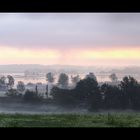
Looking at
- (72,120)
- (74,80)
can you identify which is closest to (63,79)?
(74,80)

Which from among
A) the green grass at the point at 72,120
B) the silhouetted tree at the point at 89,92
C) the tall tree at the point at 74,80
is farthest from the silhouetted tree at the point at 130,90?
the tall tree at the point at 74,80


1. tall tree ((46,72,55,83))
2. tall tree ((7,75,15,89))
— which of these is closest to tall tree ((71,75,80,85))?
tall tree ((46,72,55,83))

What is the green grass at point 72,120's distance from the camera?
2.82 meters

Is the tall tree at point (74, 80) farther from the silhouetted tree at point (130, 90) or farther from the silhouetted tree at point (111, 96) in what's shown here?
the silhouetted tree at point (130, 90)

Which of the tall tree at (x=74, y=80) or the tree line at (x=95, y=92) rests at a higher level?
the tall tree at (x=74, y=80)

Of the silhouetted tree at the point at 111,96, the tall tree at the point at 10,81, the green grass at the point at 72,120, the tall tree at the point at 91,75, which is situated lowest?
the green grass at the point at 72,120

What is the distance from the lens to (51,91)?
2.91 meters

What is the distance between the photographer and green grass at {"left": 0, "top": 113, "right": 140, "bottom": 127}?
9.25ft

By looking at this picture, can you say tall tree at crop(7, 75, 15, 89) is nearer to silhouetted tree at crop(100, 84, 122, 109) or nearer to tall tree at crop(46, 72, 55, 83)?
tall tree at crop(46, 72, 55, 83)

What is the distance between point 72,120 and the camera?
2.84m

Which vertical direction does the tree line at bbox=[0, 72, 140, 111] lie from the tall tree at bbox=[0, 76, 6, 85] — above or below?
below

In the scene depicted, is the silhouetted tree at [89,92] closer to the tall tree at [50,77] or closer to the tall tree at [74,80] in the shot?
the tall tree at [74,80]
